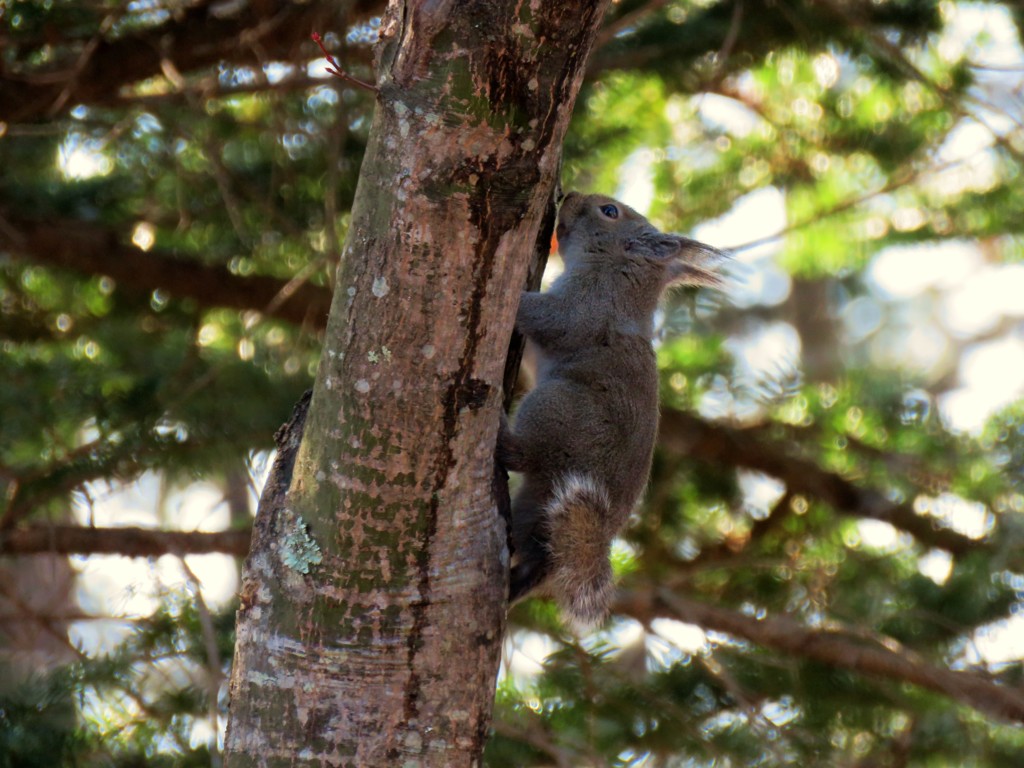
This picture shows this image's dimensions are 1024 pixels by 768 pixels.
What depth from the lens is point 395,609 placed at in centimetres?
167

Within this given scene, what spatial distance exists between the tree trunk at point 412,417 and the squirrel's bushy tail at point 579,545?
1.67 ft

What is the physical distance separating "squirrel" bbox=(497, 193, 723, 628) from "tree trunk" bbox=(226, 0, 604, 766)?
49cm

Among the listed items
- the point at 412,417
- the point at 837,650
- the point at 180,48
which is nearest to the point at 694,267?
the point at 837,650

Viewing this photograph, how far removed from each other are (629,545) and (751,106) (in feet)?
5.76

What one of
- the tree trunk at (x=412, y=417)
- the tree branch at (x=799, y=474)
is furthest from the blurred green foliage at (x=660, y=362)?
the tree trunk at (x=412, y=417)

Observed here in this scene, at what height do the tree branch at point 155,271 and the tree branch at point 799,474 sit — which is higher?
the tree branch at point 155,271

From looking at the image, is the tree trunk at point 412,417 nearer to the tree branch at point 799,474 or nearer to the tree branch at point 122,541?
the tree branch at point 122,541

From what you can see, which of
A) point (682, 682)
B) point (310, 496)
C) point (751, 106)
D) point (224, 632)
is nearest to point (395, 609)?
point (310, 496)

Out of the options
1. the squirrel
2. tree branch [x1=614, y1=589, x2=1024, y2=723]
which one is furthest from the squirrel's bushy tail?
tree branch [x1=614, y1=589, x2=1024, y2=723]

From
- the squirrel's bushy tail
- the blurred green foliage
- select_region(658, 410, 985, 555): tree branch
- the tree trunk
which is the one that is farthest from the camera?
select_region(658, 410, 985, 555): tree branch

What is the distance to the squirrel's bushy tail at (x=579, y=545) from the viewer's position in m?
2.22

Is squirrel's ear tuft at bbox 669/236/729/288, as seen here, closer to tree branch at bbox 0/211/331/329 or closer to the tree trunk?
tree branch at bbox 0/211/331/329

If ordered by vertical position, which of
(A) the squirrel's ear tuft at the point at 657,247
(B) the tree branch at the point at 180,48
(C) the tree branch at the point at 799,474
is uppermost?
(B) the tree branch at the point at 180,48

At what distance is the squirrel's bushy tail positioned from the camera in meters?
2.22
